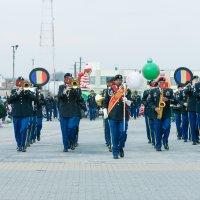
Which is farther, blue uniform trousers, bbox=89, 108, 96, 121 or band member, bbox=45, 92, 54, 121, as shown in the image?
blue uniform trousers, bbox=89, 108, 96, 121

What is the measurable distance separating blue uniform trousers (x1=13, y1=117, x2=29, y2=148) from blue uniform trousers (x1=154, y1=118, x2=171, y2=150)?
3.28m

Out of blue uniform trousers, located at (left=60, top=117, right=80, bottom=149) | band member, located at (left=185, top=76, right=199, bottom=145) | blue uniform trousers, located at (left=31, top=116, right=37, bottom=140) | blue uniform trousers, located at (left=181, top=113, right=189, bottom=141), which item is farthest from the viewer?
blue uniform trousers, located at (left=181, top=113, right=189, bottom=141)

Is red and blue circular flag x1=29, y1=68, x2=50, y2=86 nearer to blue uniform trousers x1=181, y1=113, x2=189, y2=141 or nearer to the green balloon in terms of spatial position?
the green balloon

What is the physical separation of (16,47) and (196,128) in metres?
60.3

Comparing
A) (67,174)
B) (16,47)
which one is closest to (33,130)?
(67,174)

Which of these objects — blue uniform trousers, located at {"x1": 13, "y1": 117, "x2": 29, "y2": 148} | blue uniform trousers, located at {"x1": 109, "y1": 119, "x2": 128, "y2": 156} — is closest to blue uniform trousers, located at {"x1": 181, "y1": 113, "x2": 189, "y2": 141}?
blue uniform trousers, located at {"x1": 13, "y1": 117, "x2": 29, "y2": 148}

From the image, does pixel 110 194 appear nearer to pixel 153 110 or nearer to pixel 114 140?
pixel 114 140

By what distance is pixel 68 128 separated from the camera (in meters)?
18.5

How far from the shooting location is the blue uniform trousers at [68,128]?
18.3 meters

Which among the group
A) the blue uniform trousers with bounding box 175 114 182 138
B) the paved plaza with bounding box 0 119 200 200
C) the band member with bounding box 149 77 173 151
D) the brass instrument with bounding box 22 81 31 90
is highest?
the brass instrument with bounding box 22 81 31 90

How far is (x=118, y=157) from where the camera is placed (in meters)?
16.3

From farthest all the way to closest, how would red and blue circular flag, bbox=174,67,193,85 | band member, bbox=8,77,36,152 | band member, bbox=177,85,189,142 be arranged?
red and blue circular flag, bbox=174,67,193,85 < band member, bbox=177,85,189,142 < band member, bbox=8,77,36,152

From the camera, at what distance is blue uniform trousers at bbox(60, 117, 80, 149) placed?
1828 centimetres

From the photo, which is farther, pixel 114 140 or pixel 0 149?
pixel 0 149
